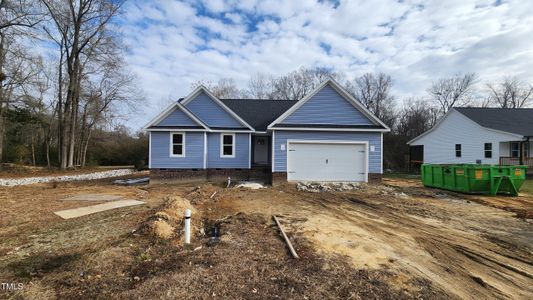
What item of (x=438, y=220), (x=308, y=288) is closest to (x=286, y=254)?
(x=308, y=288)

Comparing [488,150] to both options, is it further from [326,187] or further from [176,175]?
[176,175]

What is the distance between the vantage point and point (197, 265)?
4.18m

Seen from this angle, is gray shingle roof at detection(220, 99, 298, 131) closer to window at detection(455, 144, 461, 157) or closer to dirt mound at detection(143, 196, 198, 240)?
dirt mound at detection(143, 196, 198, 240)

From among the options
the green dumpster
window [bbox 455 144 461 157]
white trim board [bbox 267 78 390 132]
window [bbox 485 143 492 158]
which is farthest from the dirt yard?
window [bbox 455 144 461 157]

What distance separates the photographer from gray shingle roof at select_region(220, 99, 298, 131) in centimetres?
1800

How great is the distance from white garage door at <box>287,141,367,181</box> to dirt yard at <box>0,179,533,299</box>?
19.9 feet

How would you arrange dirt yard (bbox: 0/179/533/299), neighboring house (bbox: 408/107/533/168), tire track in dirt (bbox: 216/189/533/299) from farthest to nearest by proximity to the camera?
neighboring house (bbox: 408/107/533/168), tire track in dirt (bbox: 216/189/533/299), dirt yard (bbox: 0/179/533/299)

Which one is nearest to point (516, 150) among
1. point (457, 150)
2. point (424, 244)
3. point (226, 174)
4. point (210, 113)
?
point (457, 150)

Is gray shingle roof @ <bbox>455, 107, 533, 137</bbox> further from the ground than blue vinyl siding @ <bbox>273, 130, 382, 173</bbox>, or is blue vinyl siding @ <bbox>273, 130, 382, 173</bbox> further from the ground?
gray shingle roof @ <bbox>455, 107, 533, 137</bbox>

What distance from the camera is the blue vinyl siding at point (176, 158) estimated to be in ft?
50.0

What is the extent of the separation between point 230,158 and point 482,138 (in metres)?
20.1

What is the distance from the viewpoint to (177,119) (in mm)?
15484

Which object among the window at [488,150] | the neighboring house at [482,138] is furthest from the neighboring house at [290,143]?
the window at [488,150]

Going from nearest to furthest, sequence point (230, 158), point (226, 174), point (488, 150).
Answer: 1. point (226, 174)
2. point (230, 158)
3. point (488, 150)
